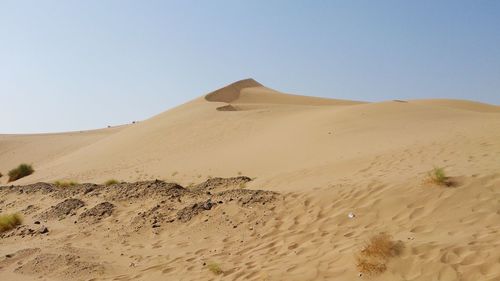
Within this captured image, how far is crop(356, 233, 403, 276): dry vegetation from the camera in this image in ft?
17.4

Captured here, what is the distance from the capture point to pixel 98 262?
752cm

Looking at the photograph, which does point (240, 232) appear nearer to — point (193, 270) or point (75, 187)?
point (193, 270)

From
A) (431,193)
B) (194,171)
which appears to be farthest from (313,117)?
(431,193)

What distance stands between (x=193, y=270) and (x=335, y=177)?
4917 millimetres

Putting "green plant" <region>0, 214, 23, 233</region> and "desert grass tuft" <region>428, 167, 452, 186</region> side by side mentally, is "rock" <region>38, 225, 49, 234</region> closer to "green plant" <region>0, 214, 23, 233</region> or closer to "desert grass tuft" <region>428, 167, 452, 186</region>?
"green plant" <region>0, 214, 23, 233</region>

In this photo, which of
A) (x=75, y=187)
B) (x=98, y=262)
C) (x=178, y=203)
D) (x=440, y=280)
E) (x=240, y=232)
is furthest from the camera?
(x=75, y=187)

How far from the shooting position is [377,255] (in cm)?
550

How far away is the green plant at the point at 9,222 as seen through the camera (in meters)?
10.3

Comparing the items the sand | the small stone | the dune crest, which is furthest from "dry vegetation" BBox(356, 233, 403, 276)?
the dune crest

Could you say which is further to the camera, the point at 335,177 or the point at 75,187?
the point at 75,187

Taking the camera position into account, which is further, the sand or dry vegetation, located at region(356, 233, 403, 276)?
the sand

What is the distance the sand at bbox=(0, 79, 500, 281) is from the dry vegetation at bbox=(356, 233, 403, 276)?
8cm

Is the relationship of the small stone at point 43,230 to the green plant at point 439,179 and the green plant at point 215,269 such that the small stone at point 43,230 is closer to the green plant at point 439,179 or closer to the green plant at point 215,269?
the green plant at point 215,269

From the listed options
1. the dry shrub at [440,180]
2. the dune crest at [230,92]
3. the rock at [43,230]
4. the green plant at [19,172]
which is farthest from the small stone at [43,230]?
the dune crest at [230,92]
